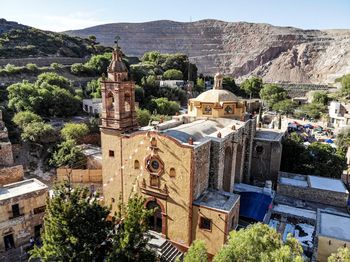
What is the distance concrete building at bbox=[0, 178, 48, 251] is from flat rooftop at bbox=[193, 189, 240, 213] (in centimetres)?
1078

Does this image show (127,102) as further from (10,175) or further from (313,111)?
(313,111)

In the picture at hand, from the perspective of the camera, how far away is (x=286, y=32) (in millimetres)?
146125

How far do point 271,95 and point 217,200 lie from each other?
61.3 meters

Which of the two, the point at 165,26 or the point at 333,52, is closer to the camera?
the point at 333,52

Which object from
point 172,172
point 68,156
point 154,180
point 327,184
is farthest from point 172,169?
point 327,184

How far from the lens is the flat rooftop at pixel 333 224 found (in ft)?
57.7

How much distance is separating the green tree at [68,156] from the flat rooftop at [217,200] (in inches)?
565

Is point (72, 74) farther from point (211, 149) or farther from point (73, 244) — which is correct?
point (73, 244)

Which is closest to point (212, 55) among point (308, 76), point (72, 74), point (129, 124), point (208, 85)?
point (308, 76)

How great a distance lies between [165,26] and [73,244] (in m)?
158

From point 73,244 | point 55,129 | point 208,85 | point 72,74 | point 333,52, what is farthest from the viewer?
point 333,52

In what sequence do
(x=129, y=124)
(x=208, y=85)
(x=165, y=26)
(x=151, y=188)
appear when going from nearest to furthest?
(x=151, y=188)
(x=129, y=124)
(x=208, y=85)
(x=165, y=26)

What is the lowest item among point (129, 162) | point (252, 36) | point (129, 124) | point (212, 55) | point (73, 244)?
point (73, 244)

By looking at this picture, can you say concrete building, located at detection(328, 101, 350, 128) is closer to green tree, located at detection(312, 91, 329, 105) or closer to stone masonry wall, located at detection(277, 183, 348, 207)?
green tree, located at detection(312, 91, 329, 105)
